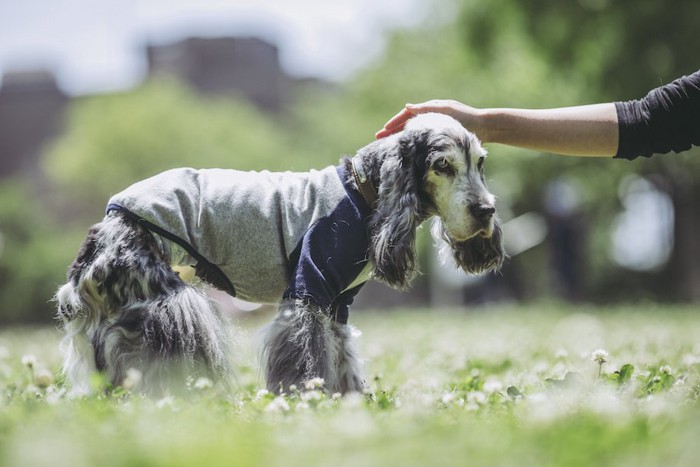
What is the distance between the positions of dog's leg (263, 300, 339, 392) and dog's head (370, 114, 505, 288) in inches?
17.2

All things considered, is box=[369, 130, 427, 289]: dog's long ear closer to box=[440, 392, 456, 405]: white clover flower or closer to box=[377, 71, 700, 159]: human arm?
box=[377, 71, 700, 159]: human arm

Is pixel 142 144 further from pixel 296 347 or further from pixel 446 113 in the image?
pixel 296 347

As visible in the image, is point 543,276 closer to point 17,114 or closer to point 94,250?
point 94,250

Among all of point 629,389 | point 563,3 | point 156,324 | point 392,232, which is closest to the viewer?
point 629,389

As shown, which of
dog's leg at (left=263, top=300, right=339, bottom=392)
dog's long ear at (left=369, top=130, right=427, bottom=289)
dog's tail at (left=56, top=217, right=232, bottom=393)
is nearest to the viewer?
dog's tail at (left=56, top=217, right=232, bottom=393)

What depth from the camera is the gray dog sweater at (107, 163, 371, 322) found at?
3.77 meters

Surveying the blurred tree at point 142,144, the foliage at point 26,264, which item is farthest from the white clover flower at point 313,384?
the blurred tree at point 142,144

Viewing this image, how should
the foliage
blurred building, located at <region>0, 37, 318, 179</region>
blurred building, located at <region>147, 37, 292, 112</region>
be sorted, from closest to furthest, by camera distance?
the foliage < blurred building, located at <region>0, 37, 318, 179</region> < blurred building, located at <region>147, 37, 292, 112</region>

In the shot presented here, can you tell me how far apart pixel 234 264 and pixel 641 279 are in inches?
805

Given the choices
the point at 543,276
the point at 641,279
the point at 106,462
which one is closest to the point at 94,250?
the point at 106,462

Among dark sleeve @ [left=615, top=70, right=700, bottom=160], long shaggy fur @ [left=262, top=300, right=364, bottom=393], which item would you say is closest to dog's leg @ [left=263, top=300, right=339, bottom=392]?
long shaggy fur @ [left=262, top=300, right=364, bottom=393]

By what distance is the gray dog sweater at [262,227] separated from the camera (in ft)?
12.4

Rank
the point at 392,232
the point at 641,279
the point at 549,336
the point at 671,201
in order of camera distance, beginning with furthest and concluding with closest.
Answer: the point at 641,279, the point at 671,201, the point at 549,336, the point at 392,232

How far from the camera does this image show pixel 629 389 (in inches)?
129
